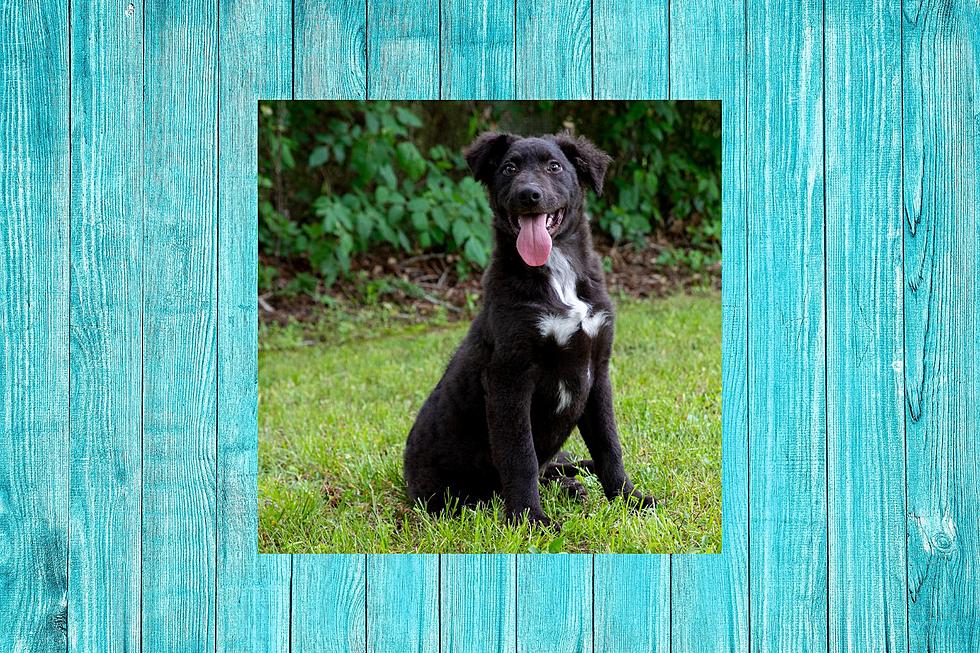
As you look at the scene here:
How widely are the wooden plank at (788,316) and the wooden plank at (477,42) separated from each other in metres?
0.71

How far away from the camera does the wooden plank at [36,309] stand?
304 centimetres

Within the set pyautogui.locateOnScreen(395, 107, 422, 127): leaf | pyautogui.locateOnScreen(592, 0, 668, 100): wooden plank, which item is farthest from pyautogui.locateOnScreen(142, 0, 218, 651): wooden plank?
pyautogui.locateOnScreen(395, 107, 422, 127): leaf

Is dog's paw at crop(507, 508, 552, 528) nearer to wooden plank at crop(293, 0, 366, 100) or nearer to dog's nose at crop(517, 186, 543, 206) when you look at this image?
dog's nose at crop(517, 186, 543, 206)

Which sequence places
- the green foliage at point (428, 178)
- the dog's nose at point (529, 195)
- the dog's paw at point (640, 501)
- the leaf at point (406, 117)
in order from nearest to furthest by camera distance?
the dog's nose at point (529, 195) → the dog's paw at point (640, 501) → the leaf at point (406, 117) → the green foliage at point (428, 178)

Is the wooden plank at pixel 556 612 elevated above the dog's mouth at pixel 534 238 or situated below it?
below

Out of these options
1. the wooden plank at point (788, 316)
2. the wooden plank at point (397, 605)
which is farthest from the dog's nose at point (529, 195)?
the wooden plank at point (397, 605)

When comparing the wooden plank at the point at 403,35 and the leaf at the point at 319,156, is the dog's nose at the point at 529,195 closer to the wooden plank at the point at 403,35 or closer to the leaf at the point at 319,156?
the wooden plank at the point at 403,35

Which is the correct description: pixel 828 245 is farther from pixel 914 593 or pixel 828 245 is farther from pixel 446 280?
pixel 446 280

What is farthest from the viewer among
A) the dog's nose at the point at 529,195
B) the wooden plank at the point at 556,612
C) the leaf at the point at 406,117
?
the leaf at the point at 406,117

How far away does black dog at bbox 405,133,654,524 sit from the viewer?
3.59 meters

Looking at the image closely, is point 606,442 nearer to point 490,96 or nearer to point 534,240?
point 534,240

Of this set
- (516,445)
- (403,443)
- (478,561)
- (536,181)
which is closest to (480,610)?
(478,561)

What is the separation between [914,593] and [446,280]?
20.4 feet

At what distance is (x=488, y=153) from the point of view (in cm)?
384
